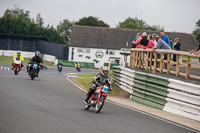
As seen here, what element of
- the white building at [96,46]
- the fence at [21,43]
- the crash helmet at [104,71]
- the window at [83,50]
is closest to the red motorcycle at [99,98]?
the crash helmet at [104,71]

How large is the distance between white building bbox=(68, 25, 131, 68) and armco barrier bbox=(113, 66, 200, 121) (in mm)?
64312

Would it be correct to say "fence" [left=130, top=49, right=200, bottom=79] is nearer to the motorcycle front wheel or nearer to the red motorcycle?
the red motorcycle

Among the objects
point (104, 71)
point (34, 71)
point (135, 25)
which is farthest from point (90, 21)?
point (104, 71)

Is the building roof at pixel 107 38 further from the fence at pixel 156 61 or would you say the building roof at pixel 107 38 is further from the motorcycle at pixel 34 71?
the fence at pixel 156 61

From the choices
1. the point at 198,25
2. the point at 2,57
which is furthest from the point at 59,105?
the point at 198,25

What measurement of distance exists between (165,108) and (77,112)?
4099mm

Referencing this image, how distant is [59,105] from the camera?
1381 centimetres

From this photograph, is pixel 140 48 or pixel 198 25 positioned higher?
pixel 198 25

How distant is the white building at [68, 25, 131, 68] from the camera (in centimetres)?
8462

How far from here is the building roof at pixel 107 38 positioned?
85188mm

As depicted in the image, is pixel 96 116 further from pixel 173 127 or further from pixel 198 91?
pixel 198 91

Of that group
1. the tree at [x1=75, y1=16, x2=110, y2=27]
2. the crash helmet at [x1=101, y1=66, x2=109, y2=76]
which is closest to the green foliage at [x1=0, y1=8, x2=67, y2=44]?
the tree at [x1=75, y1=16, x2=110, y2=27]

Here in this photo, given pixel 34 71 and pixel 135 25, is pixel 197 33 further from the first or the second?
pixel 34 71

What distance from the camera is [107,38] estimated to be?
8631 cm
